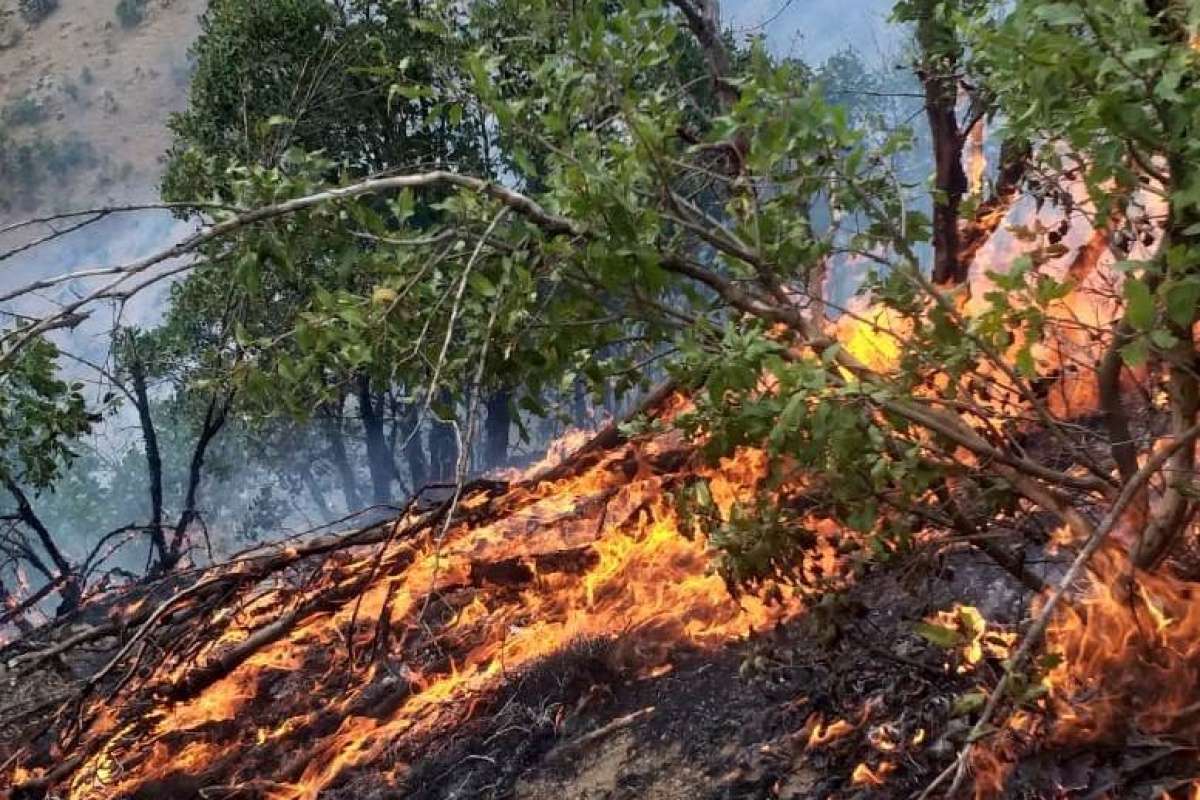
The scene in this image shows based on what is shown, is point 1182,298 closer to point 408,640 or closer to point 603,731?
point 603,731

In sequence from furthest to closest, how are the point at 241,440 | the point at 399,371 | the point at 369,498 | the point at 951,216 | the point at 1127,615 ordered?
the point at 369,498 → the point at 241,440 → the point at 951,216 → the point at 1127,615 → the point at 399,371

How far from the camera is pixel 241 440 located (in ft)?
85.0

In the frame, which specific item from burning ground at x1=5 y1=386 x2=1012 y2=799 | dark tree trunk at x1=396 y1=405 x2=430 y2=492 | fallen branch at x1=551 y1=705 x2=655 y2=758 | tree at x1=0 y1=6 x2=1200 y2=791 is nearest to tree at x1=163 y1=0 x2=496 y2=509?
dark tree trunk at x1=396 y1=405 x2=430 y2=492

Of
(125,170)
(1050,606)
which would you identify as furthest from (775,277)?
(125,170)

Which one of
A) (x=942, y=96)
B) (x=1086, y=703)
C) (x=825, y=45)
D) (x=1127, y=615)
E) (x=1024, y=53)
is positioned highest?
(x=825, y=45)

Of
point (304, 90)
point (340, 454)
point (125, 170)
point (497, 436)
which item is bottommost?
point (497, 436)

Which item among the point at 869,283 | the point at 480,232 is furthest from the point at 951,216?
the point at 480,232

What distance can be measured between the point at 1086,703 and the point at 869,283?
1.73 metres

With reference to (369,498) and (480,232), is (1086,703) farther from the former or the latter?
(369,498)

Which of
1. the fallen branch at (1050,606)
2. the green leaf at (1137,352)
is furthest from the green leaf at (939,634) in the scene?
the green leaf at (1137,352)

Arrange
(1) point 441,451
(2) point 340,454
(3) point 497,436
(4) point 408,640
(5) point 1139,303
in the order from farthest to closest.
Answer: (2) point 340,454 < (1) point 441,451 < (3) point 497,436 < (4) point 408,640 < (5) point 1139,303

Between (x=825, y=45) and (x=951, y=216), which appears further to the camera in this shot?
(x=825, y=45)

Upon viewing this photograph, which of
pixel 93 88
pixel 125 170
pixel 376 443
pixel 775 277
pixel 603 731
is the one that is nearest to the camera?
pixel 775 277

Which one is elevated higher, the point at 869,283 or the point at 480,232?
the point at 480,232
